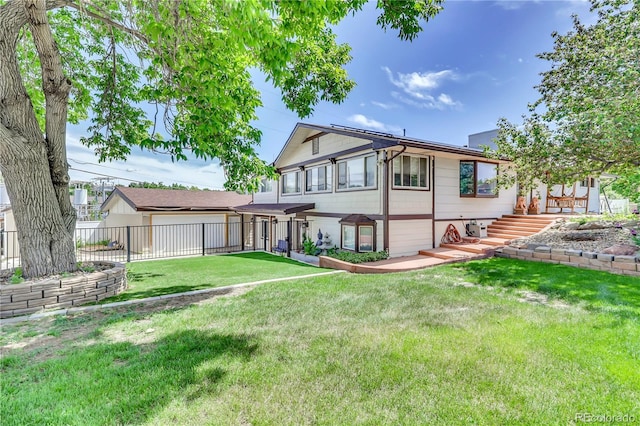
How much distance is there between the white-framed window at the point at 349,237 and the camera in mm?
11448

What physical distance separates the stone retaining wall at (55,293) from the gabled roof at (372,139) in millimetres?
8217

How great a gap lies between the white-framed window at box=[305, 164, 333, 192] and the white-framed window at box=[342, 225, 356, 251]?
225cm

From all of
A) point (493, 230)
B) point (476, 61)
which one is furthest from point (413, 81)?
point (493, 230)

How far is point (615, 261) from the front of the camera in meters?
7.42

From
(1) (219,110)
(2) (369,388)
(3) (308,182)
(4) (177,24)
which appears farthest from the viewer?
(3) (308,182)

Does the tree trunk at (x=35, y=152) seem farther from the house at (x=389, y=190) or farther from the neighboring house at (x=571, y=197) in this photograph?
the neighboring house at (x=571, y=197)

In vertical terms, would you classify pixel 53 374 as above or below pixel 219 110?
below

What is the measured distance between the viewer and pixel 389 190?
33.7 ft

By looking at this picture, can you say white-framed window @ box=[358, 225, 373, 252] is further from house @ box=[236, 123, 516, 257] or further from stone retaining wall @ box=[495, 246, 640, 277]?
stone retaining wall @ box=[495, 246, 640, 277]

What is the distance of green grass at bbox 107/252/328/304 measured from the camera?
6.82m

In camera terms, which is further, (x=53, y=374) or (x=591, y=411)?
(x=53, y=374)

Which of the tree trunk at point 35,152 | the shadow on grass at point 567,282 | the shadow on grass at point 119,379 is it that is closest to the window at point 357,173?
the shadow on grass at point 567,282

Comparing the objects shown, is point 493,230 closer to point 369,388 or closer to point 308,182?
point 308,182

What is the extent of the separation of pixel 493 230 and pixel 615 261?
5.32 metres
